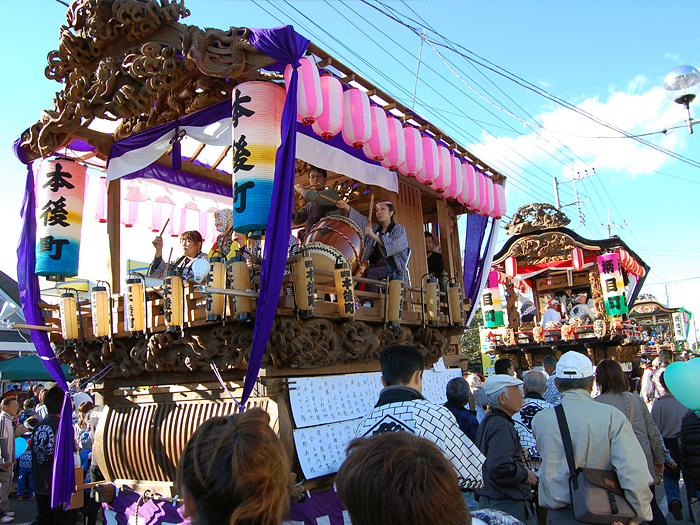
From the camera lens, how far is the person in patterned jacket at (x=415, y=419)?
2.67 meters

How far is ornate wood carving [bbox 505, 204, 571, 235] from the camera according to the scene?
1792 centimetres

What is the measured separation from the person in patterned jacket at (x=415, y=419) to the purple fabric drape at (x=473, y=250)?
231 inches

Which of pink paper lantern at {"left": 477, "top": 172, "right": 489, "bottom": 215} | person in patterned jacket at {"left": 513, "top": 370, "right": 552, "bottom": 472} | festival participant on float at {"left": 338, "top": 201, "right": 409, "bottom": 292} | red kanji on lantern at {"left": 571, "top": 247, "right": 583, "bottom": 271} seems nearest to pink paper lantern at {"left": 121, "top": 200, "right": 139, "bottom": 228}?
festival participant on float at {"left": 338, "top": 201, "right": 409, "bottom": 292}

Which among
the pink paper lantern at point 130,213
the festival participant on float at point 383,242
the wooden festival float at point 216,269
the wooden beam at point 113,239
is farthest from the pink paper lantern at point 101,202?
the festival participant on float at point 383,242

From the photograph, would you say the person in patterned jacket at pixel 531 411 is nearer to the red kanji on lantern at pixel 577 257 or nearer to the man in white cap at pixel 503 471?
the man in white cap at pixel 503 471

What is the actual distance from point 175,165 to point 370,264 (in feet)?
8.79

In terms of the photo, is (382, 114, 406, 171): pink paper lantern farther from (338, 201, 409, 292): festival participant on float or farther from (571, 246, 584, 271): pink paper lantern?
(571, 246, 584, 271): pink paper lantern

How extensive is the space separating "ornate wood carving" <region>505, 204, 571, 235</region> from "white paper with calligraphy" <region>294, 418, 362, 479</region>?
14754mm

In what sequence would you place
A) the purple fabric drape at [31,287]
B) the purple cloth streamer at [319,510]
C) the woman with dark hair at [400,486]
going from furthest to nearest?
1. the purple fabric drape at [31,287]
2. the purple cloth streamer at [319,510]
3. the woman with dark hair at [400,486]

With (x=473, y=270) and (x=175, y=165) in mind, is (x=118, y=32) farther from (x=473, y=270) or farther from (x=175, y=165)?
(x=473, y=270)

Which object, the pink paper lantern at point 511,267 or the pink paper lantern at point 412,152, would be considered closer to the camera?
the pink paper lantern at point 412,152

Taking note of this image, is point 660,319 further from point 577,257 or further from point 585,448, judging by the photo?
point 585,448

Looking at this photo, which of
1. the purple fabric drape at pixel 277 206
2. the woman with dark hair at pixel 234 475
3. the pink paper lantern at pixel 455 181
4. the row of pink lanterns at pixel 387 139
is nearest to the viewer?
the woman with dark hair at pixel 234 475

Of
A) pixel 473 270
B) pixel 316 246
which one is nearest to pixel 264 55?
pixel 316 246
